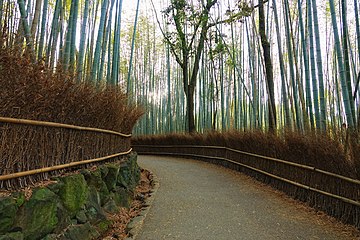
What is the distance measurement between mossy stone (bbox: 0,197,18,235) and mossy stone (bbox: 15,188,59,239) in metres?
0.07

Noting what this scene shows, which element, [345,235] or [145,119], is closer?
[345,235]

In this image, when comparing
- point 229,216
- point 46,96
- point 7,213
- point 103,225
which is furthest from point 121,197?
point 7,213

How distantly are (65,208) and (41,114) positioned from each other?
68 cm

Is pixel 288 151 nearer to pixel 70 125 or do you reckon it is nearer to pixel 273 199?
pixel 273 199

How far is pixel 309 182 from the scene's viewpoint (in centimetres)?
351

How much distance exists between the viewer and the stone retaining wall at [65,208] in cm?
161

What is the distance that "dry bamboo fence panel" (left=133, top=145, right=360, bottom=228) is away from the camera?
9.09ft

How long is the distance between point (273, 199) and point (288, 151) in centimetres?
66

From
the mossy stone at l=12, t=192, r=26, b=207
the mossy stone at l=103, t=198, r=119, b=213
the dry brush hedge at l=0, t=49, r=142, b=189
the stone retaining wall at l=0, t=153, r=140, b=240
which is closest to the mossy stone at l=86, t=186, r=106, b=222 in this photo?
the stone retaining wall at l=0, t=153, r=140, b=240

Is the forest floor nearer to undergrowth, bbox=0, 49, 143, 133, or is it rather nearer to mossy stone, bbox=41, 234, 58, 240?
mossy stone, bbox=41, 234, 58, 240

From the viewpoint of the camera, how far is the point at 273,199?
153 inches

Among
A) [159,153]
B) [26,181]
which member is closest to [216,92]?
[159,153]

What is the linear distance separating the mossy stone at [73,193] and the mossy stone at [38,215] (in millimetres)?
183

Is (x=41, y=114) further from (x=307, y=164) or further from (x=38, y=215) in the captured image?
(x=307, y=164)
